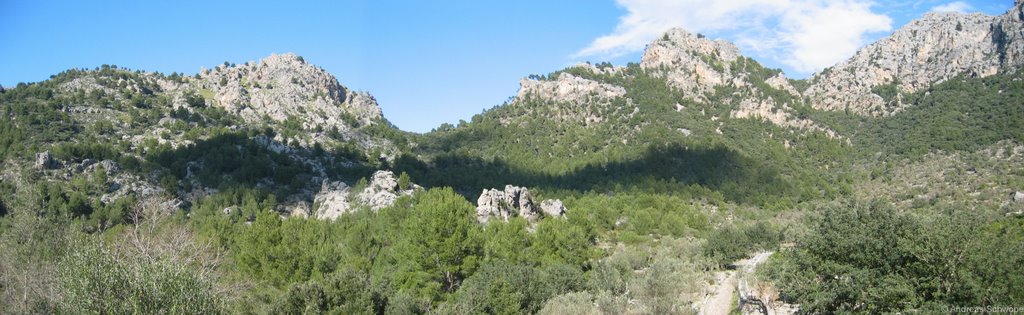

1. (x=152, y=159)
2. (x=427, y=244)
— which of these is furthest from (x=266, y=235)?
(x=152, y=159)

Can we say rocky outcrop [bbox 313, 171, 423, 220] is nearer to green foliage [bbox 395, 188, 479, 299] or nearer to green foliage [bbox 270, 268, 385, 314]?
green foliage [bbox 395, 188, 479, 299]

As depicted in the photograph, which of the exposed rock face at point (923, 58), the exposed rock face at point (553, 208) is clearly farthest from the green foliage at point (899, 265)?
the exposed rock face at point (923, 58)

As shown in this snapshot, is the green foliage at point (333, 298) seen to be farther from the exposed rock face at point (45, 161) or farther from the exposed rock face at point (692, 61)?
the exposed rock face at point (692, 61)

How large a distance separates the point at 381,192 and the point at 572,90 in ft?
226

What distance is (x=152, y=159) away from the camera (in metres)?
89.1

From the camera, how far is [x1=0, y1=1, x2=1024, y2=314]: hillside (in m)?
26.2

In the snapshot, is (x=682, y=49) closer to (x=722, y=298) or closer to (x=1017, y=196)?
(x=1017, y=196)

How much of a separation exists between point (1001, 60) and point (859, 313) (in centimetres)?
11410

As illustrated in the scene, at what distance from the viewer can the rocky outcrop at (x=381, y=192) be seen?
7775 centimetres

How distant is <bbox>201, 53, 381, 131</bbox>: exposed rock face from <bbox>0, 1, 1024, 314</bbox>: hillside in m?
0.75

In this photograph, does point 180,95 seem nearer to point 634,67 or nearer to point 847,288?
point 634,67

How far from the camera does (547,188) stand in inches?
3863

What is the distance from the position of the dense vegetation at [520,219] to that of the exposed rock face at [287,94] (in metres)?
5.59

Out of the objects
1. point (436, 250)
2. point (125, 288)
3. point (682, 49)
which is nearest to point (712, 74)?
point (682, 49)
